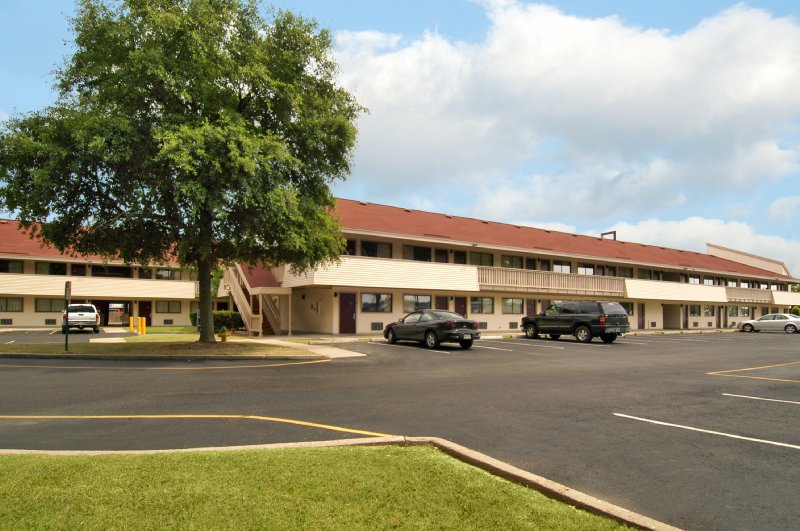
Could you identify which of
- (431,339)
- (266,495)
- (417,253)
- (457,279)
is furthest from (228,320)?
(266,495)

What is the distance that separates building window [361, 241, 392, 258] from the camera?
31562mm

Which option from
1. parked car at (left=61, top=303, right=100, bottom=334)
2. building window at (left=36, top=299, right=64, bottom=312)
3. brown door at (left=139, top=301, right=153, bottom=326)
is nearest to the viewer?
parked car at (left=61, top=303, right=100, bottom=334)

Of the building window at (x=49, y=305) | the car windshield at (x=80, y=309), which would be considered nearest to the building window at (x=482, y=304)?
the car windshield at (x=80, y=309)

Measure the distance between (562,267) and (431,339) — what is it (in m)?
22.1

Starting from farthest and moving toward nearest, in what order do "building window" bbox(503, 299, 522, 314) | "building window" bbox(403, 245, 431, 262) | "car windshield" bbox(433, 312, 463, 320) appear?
"building window" bbox(503, 299, 522, 314) < "building window" bbox(403, 245, 431, 262) < "car windshield" bbox(433, 312, 463, 320)

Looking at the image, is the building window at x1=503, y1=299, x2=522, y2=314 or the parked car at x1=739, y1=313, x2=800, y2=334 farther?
the parked car at x1=739, y1=313, x2=800, y2=334

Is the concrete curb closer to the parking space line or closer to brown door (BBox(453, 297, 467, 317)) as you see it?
the parking space line

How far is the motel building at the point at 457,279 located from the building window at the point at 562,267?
74mm

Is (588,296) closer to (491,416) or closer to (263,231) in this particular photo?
(263,231)

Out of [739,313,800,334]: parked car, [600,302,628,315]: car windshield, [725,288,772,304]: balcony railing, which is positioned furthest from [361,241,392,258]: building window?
[725,288,772,304]: balcony railing

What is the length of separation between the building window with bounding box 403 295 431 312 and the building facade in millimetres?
18357

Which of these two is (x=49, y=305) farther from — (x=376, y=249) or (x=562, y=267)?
(x=562, y=267)

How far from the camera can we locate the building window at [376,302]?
100ft

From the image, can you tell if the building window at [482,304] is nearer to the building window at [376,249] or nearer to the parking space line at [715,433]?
the building window at [376,249]
